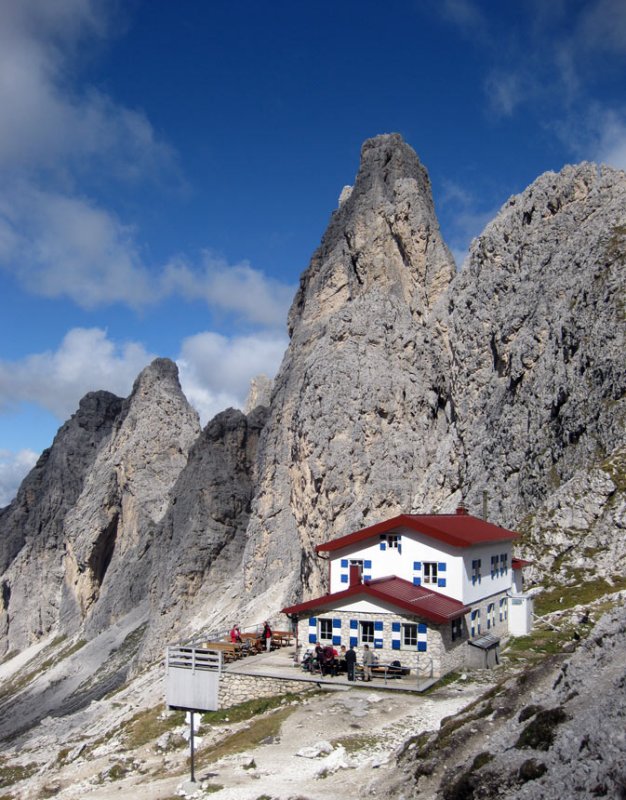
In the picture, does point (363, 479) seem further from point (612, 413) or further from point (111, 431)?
point (111, 431)

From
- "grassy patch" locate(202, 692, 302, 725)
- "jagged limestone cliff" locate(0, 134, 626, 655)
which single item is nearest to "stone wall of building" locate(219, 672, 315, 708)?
"grassy patch" locate(202, 692, 302, 725)

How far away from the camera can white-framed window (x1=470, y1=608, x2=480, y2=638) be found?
32.3 m

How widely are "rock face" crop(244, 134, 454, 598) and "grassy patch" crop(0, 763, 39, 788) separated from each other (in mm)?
37163

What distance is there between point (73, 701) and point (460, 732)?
316 feet

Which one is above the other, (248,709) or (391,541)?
(391,541)

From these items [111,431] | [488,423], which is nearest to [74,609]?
[111,431]

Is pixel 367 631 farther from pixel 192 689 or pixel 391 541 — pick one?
pixel 192 689

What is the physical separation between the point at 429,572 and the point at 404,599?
367 cm

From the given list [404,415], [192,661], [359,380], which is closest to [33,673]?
[359,380]

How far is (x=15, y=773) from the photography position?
39.2 m

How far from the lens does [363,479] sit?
79.1 meters

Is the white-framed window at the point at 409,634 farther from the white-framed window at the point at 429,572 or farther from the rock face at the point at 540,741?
the rock face at the point at 540,741

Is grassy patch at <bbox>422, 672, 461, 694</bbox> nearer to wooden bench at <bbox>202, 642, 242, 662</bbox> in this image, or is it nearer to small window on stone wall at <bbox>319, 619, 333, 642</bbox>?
small window on stone wall at <bbox>319, 619, 333, 642</bbox>

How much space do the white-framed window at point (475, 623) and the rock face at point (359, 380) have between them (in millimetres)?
42465
